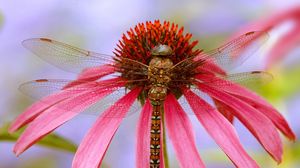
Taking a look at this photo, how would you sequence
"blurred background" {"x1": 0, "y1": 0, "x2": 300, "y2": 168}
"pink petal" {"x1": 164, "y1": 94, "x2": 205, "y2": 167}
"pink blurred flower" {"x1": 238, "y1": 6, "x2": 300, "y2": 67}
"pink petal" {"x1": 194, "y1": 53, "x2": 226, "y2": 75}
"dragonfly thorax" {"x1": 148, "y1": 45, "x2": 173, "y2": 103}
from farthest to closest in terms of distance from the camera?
1. "blurred background" {"x1": 0, "y1": 0, "x2": 300, "y2": 168}
2. "pink blurred flower" {"x1": 238, "y1": 6, "x2": 300, "y2": 67}
3. "pink petal" {"x1": 194, "y1": 53, "x2": 226, "y2": 75}
4. "dragonfly thorax" {"x1": 148, "y1": 45, "x2": 173, "y2": 103}
5. "pink petal" {"x1": 164, "y1": 94, "x2": 205, "y2": 167}

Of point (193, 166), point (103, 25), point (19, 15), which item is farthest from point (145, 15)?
point (193, 166)

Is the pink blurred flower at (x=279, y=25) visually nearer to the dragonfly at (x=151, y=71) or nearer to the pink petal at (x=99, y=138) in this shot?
the dragonfly at (x=151, y=71)

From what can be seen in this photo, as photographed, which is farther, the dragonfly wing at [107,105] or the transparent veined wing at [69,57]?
the transparent veined wing at [69,57]

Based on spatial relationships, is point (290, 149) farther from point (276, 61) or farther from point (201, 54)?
point (201, 54)

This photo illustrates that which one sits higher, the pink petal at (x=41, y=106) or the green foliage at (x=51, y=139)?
the pink petal at (x=41, y=106)

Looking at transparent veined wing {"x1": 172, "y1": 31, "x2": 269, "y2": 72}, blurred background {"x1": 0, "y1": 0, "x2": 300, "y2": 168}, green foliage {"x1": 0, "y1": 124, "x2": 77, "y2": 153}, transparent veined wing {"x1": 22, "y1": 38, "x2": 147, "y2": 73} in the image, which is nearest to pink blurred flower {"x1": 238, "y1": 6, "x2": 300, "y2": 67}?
blurred background {"x1": 0, "y1": 0, "x2": 300, "y2": 168}

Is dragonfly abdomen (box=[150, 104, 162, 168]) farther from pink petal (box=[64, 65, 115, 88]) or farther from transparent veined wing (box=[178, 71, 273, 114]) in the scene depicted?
pink petal (box=[64, 65, 115, 88])

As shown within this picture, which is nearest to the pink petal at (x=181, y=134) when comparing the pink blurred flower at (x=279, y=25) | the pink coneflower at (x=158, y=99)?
the pink coneflower at (x=158, y=99)
